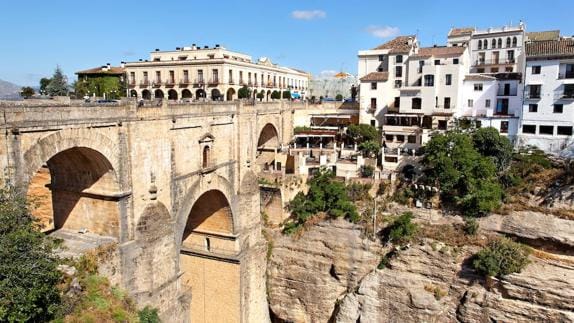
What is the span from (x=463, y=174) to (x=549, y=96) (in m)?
9.33

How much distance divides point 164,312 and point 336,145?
65.7 feet

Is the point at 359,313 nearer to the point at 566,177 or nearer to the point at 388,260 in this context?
the point at 388,260

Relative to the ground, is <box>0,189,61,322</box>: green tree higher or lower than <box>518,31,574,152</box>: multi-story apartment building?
lower

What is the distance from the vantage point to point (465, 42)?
136ft

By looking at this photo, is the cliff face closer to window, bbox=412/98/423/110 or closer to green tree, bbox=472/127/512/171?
green tree, bbox=472/127/512/171

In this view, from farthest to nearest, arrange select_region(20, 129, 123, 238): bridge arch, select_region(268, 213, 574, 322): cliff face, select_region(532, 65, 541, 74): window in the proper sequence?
1. select_region(532, 65, 541, 74): window
2. select_region(268, 213, 574, 322): cliff face
3. select_region(20, 129, 123, 238): bridge arch

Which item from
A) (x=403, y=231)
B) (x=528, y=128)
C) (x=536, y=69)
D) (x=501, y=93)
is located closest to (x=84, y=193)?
(x=403, y=231)

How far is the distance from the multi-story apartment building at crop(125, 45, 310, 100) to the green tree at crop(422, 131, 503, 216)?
782 inches

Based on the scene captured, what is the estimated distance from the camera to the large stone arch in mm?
18781

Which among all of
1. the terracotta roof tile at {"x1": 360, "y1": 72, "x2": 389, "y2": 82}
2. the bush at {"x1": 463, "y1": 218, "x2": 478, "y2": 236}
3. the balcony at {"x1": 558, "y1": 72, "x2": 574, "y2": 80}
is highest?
the terracotta roof tile at {"x1": 360, "y1": 72, "x2": 389, "y2": 82}

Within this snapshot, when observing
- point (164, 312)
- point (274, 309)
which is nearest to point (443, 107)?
point (274, 309)

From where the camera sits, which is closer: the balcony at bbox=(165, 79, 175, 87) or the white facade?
the white facade

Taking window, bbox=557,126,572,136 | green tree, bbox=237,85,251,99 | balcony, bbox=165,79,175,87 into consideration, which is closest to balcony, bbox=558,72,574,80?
window, bbox=557,126,572,136

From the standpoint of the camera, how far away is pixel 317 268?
2564 centimetres
